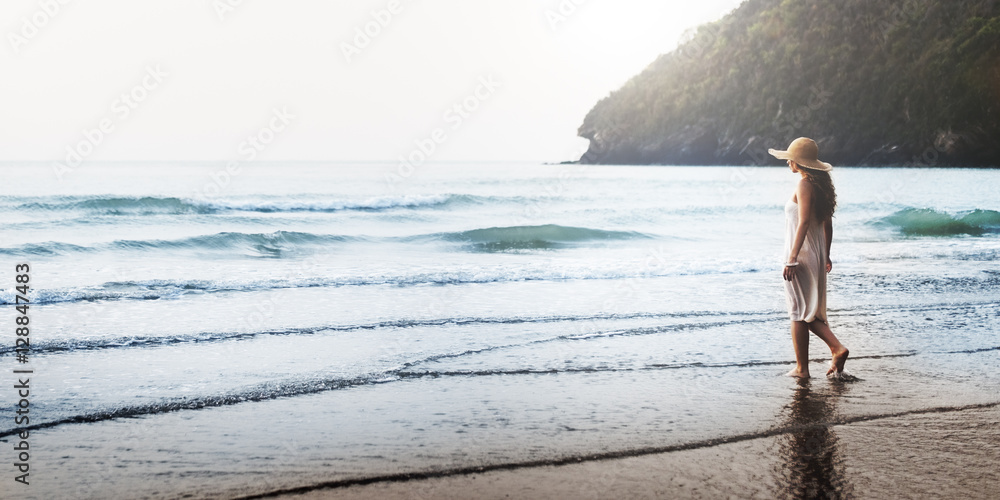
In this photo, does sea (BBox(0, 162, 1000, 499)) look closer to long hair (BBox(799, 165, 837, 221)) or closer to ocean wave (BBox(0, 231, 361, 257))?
ocean wave (BBox(0, 231, 361, 257))

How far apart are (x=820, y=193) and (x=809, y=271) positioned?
512mm

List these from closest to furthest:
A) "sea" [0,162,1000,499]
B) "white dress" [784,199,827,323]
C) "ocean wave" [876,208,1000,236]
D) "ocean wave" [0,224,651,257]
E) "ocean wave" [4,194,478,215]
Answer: "sea" [0,162,1000,499] → "white dress" [784,199,827,323] → "ocean wave" [0,224,651,257] → "ocean wave" [876,208,1000,236] → "ocean wave" [4,194,478,215]

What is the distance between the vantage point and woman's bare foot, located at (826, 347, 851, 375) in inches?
200

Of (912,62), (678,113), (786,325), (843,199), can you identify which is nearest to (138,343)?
(786,325)

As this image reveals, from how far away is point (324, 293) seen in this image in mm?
9555

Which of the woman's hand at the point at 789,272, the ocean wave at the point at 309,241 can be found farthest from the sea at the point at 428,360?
the ocean wave at the point at 309,241

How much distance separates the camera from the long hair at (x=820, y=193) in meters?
5.06

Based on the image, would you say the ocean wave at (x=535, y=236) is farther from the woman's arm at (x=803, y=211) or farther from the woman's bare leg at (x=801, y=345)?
the woman's arm at (x=803, y=211)

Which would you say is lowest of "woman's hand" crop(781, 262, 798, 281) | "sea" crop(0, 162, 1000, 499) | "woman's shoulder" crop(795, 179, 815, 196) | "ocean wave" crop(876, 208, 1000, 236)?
"sea" crop(0, 162, 1000, 499)

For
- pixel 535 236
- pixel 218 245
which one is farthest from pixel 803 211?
pixel 535 236

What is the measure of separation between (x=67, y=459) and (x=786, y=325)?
6017mm

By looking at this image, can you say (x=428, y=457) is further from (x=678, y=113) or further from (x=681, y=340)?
(x=678, y=113)

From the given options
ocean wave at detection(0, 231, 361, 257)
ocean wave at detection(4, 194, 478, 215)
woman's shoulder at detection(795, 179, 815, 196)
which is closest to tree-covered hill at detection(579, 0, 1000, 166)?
ocean wave at detection(4, 194, 478, 215)

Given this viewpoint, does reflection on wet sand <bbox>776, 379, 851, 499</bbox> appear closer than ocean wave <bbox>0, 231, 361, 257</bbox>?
Yes
